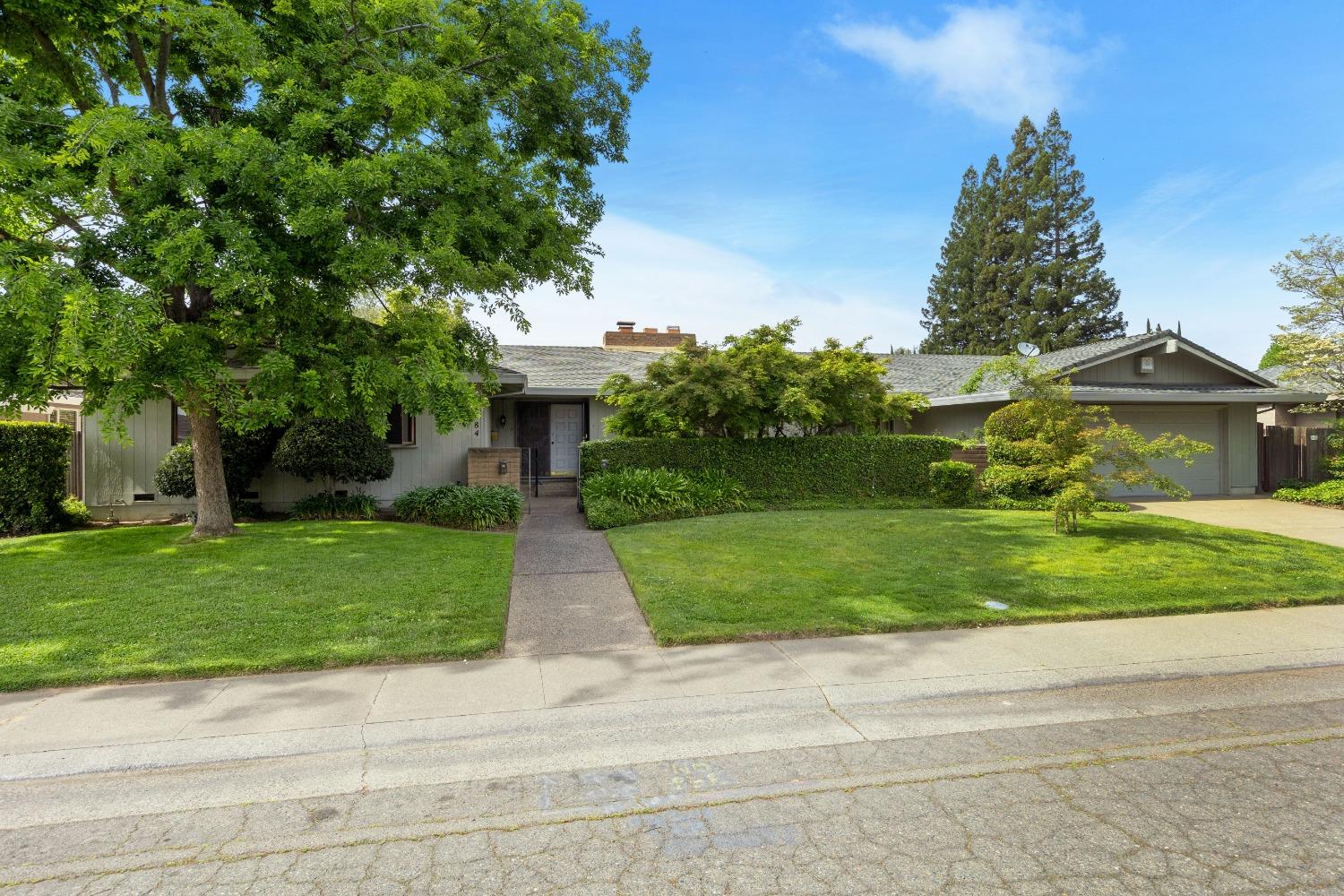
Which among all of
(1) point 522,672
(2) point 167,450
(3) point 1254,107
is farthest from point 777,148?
(2) point 167,450

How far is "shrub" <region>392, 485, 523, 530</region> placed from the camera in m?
11.1

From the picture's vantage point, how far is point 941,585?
7.19 metres

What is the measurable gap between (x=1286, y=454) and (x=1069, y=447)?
1201 centimetres

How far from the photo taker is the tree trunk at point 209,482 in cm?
961

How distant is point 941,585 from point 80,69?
43.5 feet

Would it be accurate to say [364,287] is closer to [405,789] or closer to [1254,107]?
[405,789]

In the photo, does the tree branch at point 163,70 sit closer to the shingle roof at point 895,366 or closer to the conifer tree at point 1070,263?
the shingle roof at point 895,366

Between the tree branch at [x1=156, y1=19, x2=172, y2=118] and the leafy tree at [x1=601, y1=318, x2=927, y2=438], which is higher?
the tree branch at [x1=156, y1=19, x2=172, y2=118]

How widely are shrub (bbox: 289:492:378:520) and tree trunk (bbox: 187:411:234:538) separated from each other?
6.66 feet

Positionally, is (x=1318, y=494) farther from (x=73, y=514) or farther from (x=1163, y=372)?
(x=73, y=514)

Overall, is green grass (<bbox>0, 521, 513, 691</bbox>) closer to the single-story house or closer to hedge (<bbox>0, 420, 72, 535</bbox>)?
hedge (<bbox>0, 420, 72, 535</bbox>)

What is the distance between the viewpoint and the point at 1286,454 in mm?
16938

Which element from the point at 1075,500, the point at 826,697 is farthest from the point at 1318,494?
the point at 826,697

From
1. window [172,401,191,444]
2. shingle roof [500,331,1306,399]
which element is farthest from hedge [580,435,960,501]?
window [172,401,191,444]
